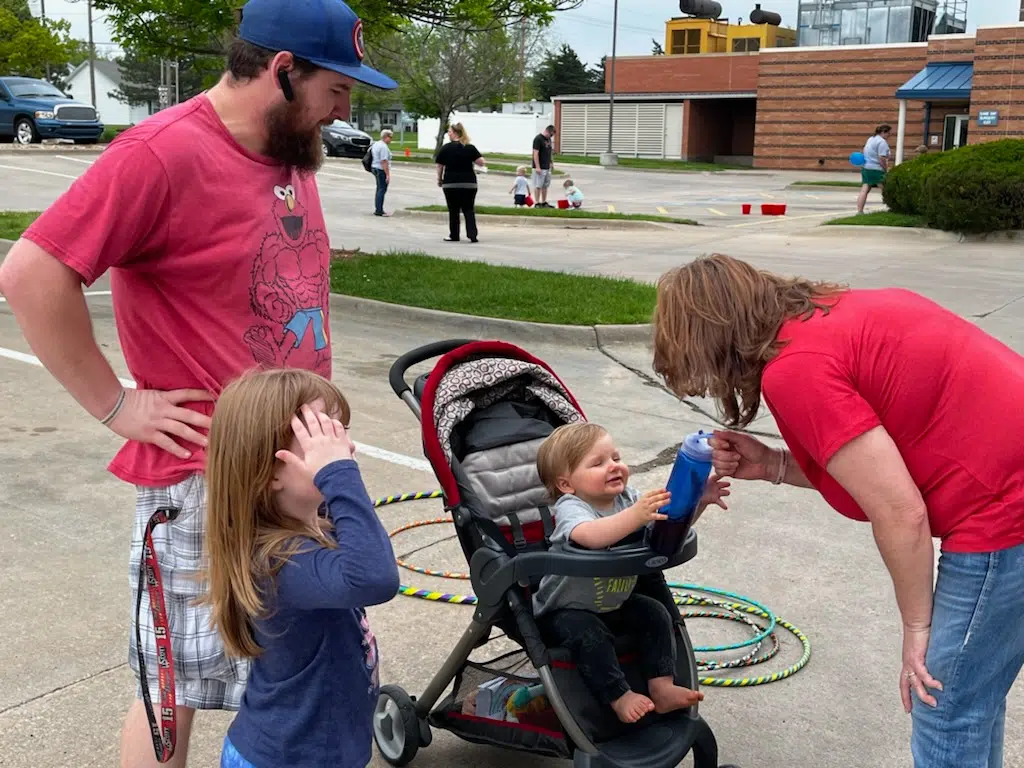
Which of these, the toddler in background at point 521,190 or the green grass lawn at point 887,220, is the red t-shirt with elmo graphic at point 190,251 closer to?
the green grass lawn at point 887,220

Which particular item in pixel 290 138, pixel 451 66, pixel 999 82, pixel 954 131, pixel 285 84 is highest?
pixel 451 66

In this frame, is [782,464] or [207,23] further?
[207,23]

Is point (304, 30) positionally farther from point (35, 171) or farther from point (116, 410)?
point (35, 171)

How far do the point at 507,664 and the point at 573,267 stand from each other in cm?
1123

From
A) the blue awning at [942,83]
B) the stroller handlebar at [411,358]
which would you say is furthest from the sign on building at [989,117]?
the stroller handlebar at [411,358]

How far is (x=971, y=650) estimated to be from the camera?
240cm

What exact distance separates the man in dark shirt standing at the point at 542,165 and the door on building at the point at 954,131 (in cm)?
2119

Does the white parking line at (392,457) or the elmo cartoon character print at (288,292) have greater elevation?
the elmo cartoon character print at (288,292)

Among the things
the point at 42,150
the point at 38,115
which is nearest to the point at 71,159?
the point at 42,150

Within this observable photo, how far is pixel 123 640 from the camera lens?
4129 mm

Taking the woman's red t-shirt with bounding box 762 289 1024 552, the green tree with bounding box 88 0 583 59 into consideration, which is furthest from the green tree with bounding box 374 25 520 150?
the woman's red t-shirt with bounding box 762 289 1024 552

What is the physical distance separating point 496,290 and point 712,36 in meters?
51.0

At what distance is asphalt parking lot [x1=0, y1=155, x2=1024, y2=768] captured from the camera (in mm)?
3582

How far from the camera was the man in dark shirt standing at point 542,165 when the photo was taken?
23875 millimetres
